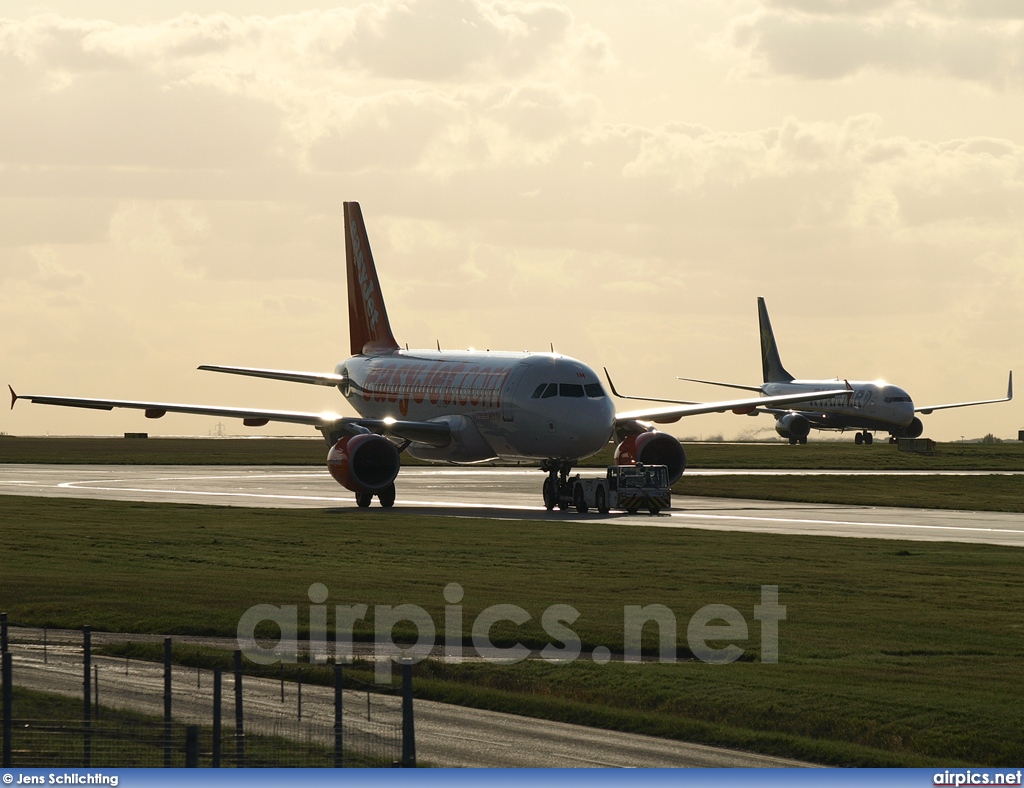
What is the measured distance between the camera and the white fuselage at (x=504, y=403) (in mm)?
54500

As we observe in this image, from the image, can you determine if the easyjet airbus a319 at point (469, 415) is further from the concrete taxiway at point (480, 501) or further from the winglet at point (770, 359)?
the winglet at point (770, 359)

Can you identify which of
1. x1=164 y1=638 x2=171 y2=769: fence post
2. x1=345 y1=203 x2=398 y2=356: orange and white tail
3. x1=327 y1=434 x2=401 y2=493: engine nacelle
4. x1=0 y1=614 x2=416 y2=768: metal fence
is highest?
x1=345 y1=203 x2=398 y2=356: orange and white tail

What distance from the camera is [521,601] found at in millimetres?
28547

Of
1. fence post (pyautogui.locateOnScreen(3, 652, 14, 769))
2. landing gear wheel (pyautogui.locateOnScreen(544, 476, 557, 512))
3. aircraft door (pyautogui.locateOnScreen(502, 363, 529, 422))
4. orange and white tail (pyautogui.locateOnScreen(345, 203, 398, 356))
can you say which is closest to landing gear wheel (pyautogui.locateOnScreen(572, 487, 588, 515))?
landing gear wheel (pyautogui.locateOnScreen(544, 476, 557, 512))

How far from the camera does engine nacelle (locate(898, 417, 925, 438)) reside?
12509 cm

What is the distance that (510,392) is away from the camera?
5575 centimetres

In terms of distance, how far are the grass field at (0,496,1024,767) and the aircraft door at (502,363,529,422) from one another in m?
7.18

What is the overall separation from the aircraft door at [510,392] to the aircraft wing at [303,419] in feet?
11.1

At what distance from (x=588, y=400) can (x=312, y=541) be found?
16.7m

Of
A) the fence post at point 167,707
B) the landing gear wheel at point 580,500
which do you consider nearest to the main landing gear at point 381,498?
the landing gear wheel at point 580,500

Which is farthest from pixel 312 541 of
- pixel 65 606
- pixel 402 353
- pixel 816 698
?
pixel 402 353

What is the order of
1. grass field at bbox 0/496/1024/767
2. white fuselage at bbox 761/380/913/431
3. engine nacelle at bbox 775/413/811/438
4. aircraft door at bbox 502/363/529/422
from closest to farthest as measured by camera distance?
grass field at bbox 0/496/1024/767 → aircraft door at bbox 502/363/529/422 → white fuselage at bbox 761/380/913/431 → engine nacelle at bbox 775/413/811/438

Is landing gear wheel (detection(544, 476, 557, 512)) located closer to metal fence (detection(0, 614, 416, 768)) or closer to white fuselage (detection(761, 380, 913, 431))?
metal fence (detection(0, 614, 416, 768))

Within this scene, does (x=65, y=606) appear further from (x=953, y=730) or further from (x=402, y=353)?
(x=402, y=353)
